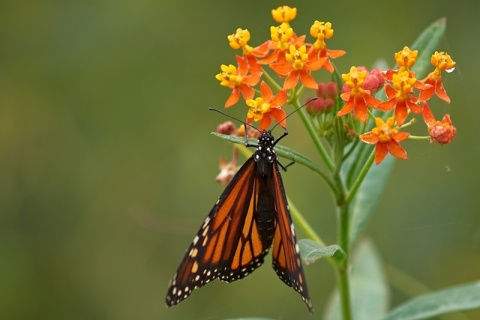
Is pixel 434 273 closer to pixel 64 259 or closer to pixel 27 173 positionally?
pixel 64 259

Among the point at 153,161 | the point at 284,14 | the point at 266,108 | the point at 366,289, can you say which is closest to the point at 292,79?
the point at 266,108

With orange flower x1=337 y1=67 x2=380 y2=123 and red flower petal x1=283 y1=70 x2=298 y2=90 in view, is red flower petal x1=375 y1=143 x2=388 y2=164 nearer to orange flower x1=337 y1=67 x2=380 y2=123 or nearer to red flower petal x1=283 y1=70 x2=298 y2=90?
orange flower x1=337 y1=67 x2=380 y2=123

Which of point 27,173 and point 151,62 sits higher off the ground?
point 151,62

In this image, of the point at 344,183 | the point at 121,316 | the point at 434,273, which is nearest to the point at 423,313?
the point at 344,183

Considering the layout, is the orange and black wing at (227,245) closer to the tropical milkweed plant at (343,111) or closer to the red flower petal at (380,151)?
the tropical milkweed plant at (343,111)

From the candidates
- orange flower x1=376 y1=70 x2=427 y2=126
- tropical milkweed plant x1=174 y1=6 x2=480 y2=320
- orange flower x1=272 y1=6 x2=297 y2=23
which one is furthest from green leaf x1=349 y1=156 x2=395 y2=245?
orange flower x1=272 y1=6 x2=297 y2=23
